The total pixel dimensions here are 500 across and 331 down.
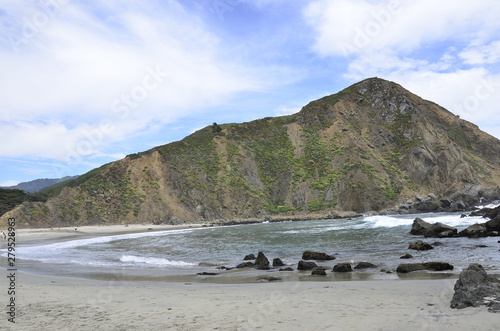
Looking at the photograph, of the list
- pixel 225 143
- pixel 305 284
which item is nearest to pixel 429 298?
pixel 305 284

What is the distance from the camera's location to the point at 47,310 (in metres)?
8.79

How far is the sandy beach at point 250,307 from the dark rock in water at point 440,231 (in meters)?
17.0

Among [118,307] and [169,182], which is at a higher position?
[169,182]

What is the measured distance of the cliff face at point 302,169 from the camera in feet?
236

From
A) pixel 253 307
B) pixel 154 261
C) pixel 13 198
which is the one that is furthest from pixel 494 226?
pixel 13 198

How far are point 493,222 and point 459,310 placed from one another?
2291 cm

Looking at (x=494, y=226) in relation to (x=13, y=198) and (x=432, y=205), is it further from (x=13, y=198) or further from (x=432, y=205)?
(x=13, y=198)

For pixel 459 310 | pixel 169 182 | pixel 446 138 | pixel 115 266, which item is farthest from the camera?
pixel 446 138

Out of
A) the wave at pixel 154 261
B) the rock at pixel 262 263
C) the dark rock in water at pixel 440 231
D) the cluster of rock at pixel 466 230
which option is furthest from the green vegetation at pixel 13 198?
the dark rock in water at pixel 440 231

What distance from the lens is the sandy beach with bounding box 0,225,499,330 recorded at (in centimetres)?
698

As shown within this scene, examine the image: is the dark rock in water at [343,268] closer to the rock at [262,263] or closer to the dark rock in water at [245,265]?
the rock at [262,263]

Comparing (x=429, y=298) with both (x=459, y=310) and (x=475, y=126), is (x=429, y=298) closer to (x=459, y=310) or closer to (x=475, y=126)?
(x=459, y=310)

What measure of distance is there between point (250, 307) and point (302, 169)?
82.3 meters

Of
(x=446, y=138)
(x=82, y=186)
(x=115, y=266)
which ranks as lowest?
(x=115, y=266)
